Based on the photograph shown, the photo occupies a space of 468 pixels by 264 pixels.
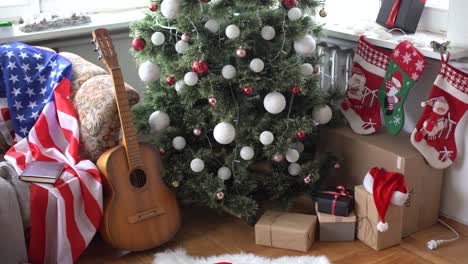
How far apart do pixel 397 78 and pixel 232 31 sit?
78 cm

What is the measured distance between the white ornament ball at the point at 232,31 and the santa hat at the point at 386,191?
2.62 ft

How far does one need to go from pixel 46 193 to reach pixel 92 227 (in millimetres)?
232

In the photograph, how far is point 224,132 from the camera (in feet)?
8.00

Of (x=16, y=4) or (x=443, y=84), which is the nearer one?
(x=443, y=84)

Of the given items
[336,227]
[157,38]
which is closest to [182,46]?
[157,38]

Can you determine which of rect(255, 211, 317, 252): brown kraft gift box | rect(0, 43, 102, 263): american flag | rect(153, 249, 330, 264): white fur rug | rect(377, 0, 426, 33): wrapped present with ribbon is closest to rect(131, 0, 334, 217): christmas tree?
rect(255, 211, 317, 252): brown kraft gift box

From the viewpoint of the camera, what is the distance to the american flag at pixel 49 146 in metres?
2.29

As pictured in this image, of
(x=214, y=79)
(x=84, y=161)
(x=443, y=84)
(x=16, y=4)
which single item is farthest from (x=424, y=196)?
(x=16, y=4)

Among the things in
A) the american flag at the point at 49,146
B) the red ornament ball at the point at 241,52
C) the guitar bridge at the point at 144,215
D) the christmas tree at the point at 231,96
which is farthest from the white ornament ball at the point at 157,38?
the guitar bridge at the point at 144,215

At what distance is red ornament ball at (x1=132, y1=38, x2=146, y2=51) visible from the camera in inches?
97.9

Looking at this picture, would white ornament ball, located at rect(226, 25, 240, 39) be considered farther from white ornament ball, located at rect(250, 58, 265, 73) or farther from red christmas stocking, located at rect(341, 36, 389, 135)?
red christmas stocking, located at rect(341, 36, 389, 135)

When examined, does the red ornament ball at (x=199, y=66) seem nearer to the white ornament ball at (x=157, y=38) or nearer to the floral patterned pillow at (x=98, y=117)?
the white ornament ball at (x=157, y=38)

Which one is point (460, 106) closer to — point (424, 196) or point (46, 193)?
point (424, 196)

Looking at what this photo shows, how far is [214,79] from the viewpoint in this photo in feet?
7.91
